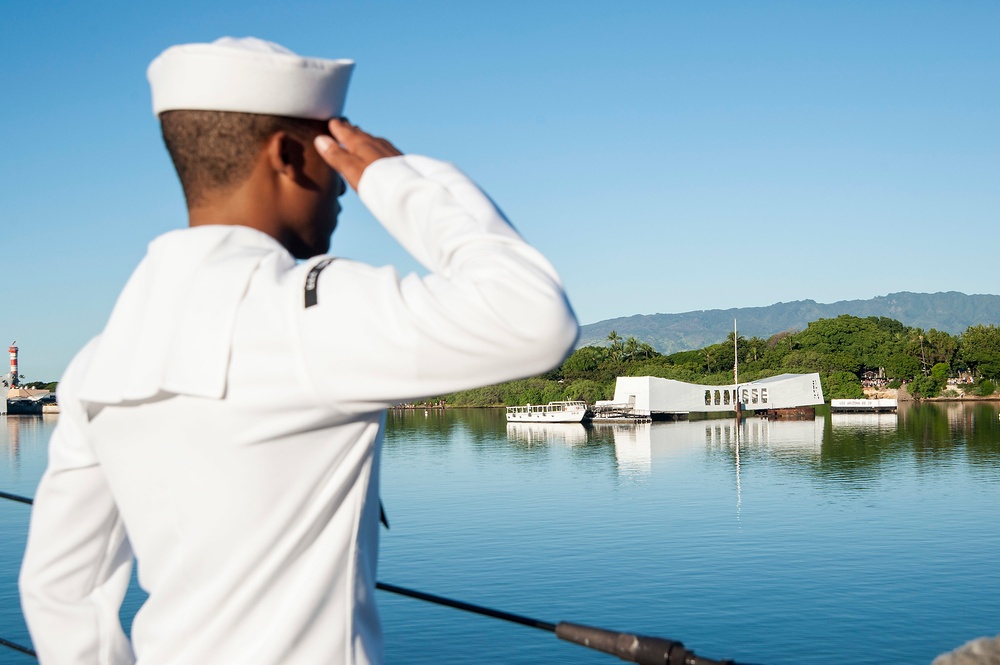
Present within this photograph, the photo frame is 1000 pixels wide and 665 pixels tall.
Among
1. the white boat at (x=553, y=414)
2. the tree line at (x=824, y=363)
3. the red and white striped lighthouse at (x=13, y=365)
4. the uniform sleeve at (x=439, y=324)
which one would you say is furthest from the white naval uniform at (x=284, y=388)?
the red and white striped lighthouse at (x=13, y=365)

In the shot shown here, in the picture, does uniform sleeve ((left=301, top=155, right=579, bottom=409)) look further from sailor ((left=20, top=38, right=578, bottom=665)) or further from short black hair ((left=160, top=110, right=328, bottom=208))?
short black hair ((left=160, top=110, right=328, bottom=208))

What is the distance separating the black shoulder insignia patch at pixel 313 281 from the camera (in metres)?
0.85

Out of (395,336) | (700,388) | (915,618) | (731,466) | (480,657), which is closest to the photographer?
(395,336)

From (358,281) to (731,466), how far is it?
3754 cm

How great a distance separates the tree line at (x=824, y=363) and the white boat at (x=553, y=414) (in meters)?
7.95

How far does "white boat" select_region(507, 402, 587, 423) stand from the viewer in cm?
6122

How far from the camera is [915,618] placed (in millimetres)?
16516

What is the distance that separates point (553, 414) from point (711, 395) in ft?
32.0

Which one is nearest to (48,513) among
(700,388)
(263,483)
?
(263,483)

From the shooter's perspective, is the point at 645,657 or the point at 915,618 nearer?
the point at 645,657

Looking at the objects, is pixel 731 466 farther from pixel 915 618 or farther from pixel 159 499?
pixel 159 499

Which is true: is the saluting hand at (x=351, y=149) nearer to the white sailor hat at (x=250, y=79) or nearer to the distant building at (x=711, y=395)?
the white sailor hat at (x=250, y=79)

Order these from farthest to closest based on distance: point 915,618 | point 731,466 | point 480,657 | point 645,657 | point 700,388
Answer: point 700,388
point 731,466
point 915,618
point 480,657
point 645,657

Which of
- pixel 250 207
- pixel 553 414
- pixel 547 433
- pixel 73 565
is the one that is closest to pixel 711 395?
pixel 553 414
